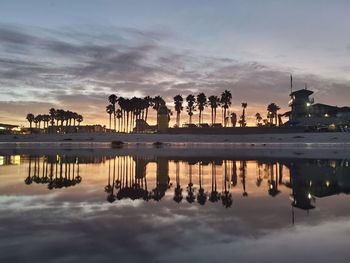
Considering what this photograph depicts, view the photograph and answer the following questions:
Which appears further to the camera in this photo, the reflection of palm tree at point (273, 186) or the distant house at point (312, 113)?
the distant house at point (312, 113)

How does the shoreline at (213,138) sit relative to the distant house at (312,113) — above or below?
below

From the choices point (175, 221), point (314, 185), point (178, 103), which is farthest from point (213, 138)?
point (175, 221)

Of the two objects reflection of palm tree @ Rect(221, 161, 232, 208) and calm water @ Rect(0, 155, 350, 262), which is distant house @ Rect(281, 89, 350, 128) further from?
reflection of palm tree @ Rect(221, 161, 232, 208)

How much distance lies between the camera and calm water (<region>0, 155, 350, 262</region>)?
29.5 feet

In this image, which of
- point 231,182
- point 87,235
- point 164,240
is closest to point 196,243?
point 164,240

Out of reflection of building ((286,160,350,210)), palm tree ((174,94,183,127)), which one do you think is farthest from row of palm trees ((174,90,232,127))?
reflection of building ((286,160,350,210))

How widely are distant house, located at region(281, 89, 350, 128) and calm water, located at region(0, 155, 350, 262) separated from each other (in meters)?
89.1

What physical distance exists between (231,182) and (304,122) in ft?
298

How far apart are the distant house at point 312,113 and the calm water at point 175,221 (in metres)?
89.1

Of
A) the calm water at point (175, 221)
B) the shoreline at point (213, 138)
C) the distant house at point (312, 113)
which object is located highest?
the distant house at point (312, 113)

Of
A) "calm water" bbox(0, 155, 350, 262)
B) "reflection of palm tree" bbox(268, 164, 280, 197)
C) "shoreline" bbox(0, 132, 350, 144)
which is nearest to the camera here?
"calm water" bbox(0, 155, 350, 262)

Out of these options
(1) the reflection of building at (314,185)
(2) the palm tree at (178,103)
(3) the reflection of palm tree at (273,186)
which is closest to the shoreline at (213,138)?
(2) the palm tree at (178,103)

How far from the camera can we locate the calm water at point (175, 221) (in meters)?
9.00

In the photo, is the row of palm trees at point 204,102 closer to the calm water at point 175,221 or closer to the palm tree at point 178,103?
the palm tree at point 178,103
